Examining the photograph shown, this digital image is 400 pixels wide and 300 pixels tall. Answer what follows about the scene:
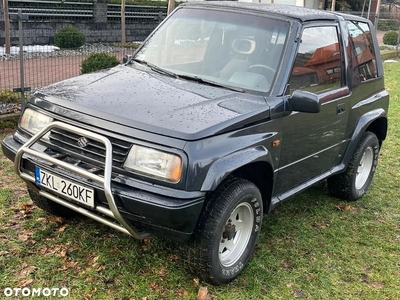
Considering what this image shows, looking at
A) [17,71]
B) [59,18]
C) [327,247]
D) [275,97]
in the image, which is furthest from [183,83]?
[59,18]

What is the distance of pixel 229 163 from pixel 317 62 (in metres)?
1.62

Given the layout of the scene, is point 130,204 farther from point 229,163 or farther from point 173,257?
point 173,257

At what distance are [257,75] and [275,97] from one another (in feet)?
0.96

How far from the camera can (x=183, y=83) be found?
3.79 meters

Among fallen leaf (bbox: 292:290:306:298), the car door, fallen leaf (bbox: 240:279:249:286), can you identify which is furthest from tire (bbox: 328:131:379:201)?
fallen leaf (bbox: 240:279:249:286)

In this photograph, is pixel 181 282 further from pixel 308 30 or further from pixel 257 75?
pixel 308 30

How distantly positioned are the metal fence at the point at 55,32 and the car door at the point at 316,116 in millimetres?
4192

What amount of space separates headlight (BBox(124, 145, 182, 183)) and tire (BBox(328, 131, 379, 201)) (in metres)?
2.72

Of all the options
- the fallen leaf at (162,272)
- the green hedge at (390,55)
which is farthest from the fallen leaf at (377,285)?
the green hedge at (390,55)

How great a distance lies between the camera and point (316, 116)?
407 centimetres

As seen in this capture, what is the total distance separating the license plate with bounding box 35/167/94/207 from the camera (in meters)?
3.06

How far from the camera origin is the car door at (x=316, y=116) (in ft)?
12.7

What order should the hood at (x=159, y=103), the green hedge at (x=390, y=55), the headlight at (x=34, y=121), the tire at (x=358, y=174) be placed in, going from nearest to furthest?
1. the hood at (x=159, y=103)
2. the headlight at (x=34, y=121)
3. the tire at (x=358, y=174)
4. the green hedge at (x=390, y=55)

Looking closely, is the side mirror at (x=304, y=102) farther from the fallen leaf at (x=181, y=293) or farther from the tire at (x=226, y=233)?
the fallen leaf at (x=181, y=293)
